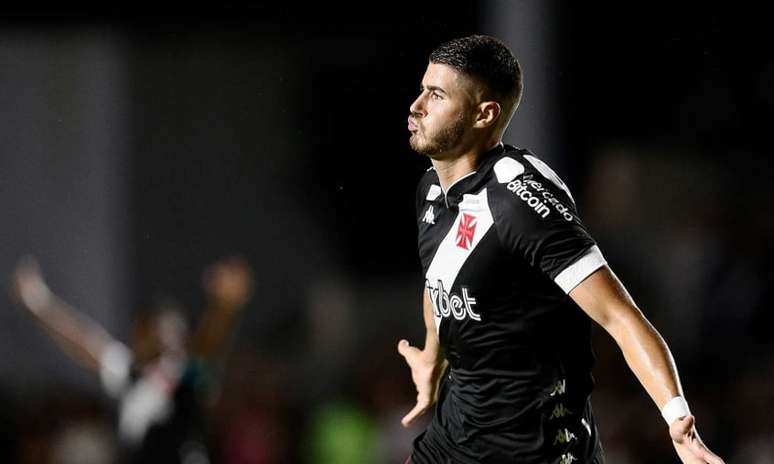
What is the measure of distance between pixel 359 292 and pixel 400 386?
1858 mm

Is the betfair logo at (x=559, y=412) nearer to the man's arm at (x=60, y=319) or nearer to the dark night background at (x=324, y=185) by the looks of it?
the dark night background at (x=324, y=185)

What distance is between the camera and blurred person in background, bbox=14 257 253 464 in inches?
330

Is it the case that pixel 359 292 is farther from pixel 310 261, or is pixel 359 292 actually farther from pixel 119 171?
pixel 119 171

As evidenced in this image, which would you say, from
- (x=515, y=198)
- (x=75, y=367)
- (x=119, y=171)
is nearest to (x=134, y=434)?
(x=75, y=367)

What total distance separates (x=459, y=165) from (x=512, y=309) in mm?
440

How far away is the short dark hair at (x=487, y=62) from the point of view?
3799mm

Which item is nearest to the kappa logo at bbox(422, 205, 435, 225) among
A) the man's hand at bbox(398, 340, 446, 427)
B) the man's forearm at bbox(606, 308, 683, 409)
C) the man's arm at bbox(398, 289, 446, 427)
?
the man's arm at bbox(398, 289, 446, 427)

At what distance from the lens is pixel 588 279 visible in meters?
3.49

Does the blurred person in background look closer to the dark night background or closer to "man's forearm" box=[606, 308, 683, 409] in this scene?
the dark night background

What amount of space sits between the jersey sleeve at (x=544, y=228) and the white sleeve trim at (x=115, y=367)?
17.9ft

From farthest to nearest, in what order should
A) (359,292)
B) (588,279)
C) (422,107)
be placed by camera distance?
(359,292)
(422,107)
(588,279)

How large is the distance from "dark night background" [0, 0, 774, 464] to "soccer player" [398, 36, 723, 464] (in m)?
4.26

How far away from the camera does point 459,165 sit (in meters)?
3.84

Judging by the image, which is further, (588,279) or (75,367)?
(75,367)
